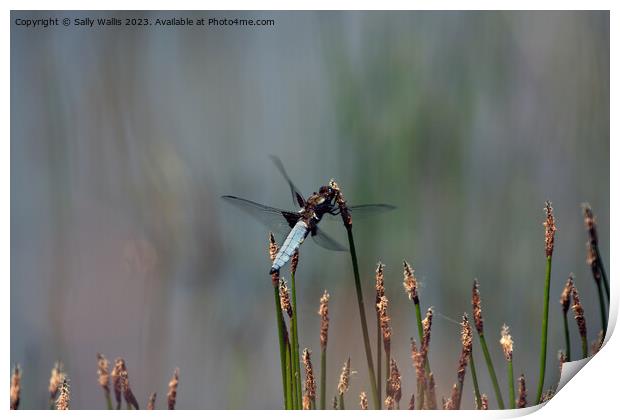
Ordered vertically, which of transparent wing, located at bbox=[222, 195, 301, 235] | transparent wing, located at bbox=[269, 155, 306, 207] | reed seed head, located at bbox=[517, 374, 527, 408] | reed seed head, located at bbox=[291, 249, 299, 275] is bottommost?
reed seed head, located at bbox=[517, 374, 527, 408]

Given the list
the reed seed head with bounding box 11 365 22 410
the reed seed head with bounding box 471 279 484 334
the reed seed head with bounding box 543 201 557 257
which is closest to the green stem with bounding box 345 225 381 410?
the reed seed head with bounding box 471 279 484 334

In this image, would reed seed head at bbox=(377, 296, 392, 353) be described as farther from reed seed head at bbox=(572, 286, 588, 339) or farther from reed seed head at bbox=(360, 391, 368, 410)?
reed seed head at bbox=(572, 286, 588, 339)

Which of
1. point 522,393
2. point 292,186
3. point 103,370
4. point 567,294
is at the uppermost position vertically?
point 292,186

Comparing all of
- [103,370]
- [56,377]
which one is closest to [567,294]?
[103,370]

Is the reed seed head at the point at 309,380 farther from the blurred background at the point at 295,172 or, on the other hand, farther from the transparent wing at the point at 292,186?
the transparent wing at the point at 292,186

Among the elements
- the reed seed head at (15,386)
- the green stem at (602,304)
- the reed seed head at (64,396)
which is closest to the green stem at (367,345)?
the green stem at (602,304)

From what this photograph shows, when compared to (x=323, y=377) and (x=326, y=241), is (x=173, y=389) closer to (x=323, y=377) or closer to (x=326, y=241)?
(x=323, y=377)
